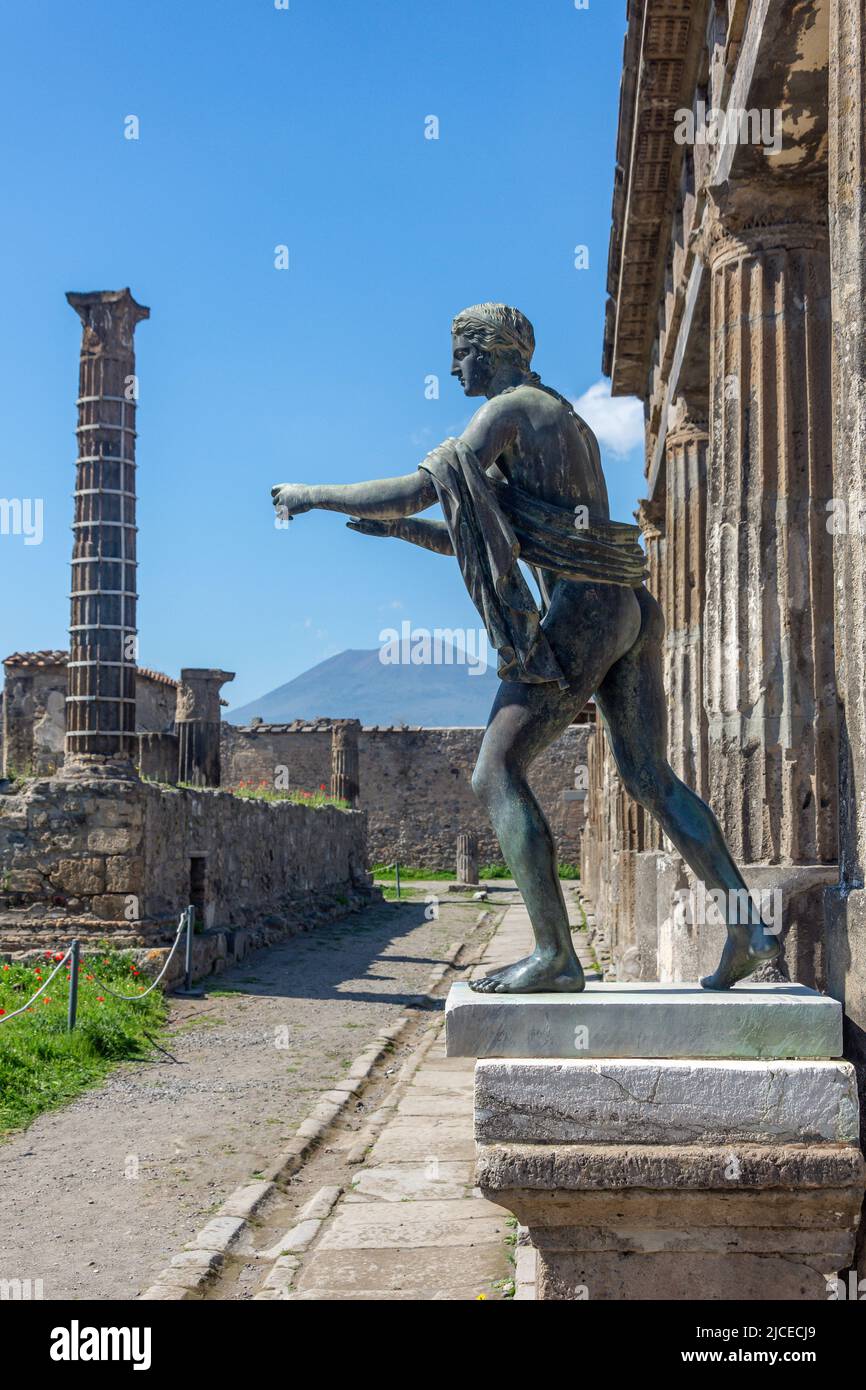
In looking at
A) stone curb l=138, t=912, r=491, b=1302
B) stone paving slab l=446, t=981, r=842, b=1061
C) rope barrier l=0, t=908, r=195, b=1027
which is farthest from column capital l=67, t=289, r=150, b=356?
stone paving slab l=446, t=981, r=842, b=1061

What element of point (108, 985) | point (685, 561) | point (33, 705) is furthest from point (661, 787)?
point (33, 705)

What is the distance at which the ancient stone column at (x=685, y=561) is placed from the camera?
28.5ft

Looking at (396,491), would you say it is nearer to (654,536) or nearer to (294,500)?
(294,500)

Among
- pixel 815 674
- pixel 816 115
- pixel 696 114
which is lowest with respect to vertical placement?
pixel 815 674

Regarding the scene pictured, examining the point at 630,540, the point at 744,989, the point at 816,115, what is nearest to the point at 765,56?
the point at 816,115

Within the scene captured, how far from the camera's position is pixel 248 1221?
18.3ft

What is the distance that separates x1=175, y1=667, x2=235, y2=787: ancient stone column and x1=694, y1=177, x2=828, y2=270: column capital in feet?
51.6

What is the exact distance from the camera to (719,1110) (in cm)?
285

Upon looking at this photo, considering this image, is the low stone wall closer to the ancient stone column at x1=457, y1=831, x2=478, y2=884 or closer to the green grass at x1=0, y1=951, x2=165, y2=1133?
the green grass at x1=0, y1=951, x2=165, y2=1133

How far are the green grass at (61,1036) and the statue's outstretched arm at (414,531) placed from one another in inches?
207

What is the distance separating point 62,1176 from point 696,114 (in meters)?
6.91

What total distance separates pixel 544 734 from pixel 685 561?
590 cm

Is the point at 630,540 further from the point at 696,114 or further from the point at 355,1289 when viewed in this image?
the point at 696,114

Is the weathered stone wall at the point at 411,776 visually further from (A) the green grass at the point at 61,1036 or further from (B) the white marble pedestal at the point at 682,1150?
(B) the white marble pedestal at the point at 682,1150
